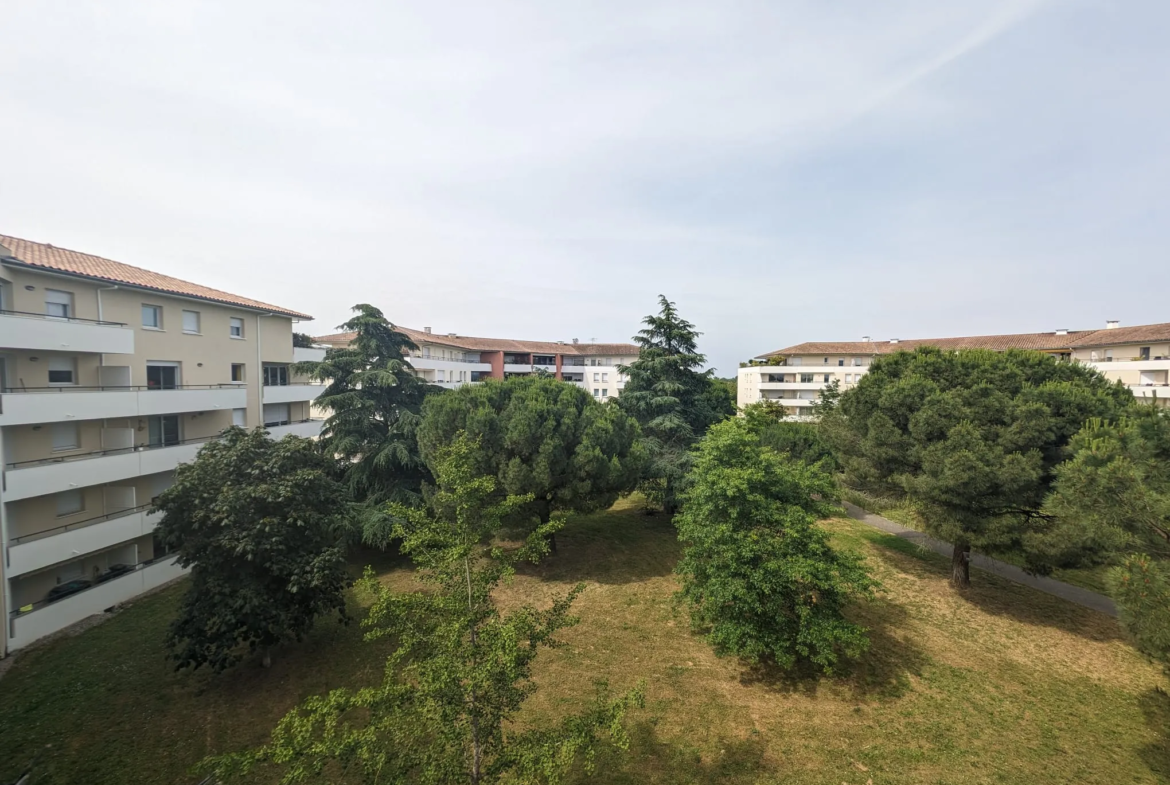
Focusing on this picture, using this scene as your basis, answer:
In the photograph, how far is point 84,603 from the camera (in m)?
16.6

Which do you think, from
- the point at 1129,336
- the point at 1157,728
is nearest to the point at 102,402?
the point at 1157,728

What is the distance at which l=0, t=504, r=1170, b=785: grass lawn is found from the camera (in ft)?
34.1

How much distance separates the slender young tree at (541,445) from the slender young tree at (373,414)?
2287 mm

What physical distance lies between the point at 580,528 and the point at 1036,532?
19368 millimetres

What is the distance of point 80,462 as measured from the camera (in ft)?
54.5

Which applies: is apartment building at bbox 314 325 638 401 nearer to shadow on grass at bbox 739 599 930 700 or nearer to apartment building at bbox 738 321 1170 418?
apartment building at bbox 738 321 1170 418

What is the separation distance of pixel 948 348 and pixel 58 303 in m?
54.8

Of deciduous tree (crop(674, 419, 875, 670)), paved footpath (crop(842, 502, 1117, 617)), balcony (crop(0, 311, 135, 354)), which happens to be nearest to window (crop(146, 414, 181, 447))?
balcony (crop(0, 311, 135, 354))

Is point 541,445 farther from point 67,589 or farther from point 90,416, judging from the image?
point 67,589

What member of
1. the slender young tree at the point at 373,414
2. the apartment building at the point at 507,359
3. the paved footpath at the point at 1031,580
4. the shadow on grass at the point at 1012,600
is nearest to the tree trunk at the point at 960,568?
the shadow on grass at the point at 1012,600

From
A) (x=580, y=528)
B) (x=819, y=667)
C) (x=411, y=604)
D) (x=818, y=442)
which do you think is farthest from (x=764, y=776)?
(x=818, y=442)

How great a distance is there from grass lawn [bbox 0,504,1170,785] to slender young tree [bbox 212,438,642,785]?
4.50m

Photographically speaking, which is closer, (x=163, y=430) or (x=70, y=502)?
(x=70, y=502)

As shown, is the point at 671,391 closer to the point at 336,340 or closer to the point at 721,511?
the point at 721,511
